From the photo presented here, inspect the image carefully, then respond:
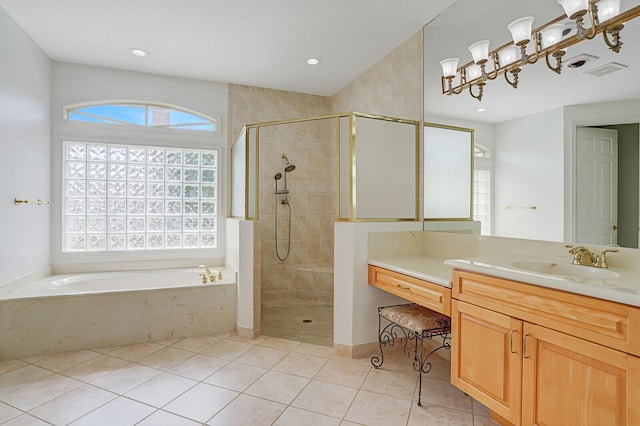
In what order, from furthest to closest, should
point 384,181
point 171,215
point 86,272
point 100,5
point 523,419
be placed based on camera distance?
point 171,215
point 86,272
point 384,181
point 100,5
point 523,419

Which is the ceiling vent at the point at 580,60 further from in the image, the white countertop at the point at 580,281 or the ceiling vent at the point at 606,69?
the white countertop at the point at 580,281

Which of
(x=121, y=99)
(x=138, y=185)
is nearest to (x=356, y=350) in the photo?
(x=138, y=185)

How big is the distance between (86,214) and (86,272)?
2.03ft

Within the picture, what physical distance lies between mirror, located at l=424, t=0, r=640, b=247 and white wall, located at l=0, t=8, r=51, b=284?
339 cm

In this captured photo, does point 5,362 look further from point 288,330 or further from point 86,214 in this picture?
point 288,330

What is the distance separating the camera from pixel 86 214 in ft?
12.0

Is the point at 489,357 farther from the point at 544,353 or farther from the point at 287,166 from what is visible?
the point at 287,166

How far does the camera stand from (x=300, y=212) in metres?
4.37

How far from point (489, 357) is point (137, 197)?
3737 millimetres

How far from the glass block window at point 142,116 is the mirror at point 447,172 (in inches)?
102

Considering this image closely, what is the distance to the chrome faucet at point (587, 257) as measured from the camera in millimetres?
1646

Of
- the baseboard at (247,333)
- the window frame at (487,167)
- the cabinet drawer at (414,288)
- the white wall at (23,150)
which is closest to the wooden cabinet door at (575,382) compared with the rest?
the cabinet drawer at (414,288)

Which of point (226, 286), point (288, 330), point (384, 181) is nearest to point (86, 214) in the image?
point (226, 286)

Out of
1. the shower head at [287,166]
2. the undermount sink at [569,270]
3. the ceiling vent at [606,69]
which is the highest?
the ceiling vent at [606,69]
